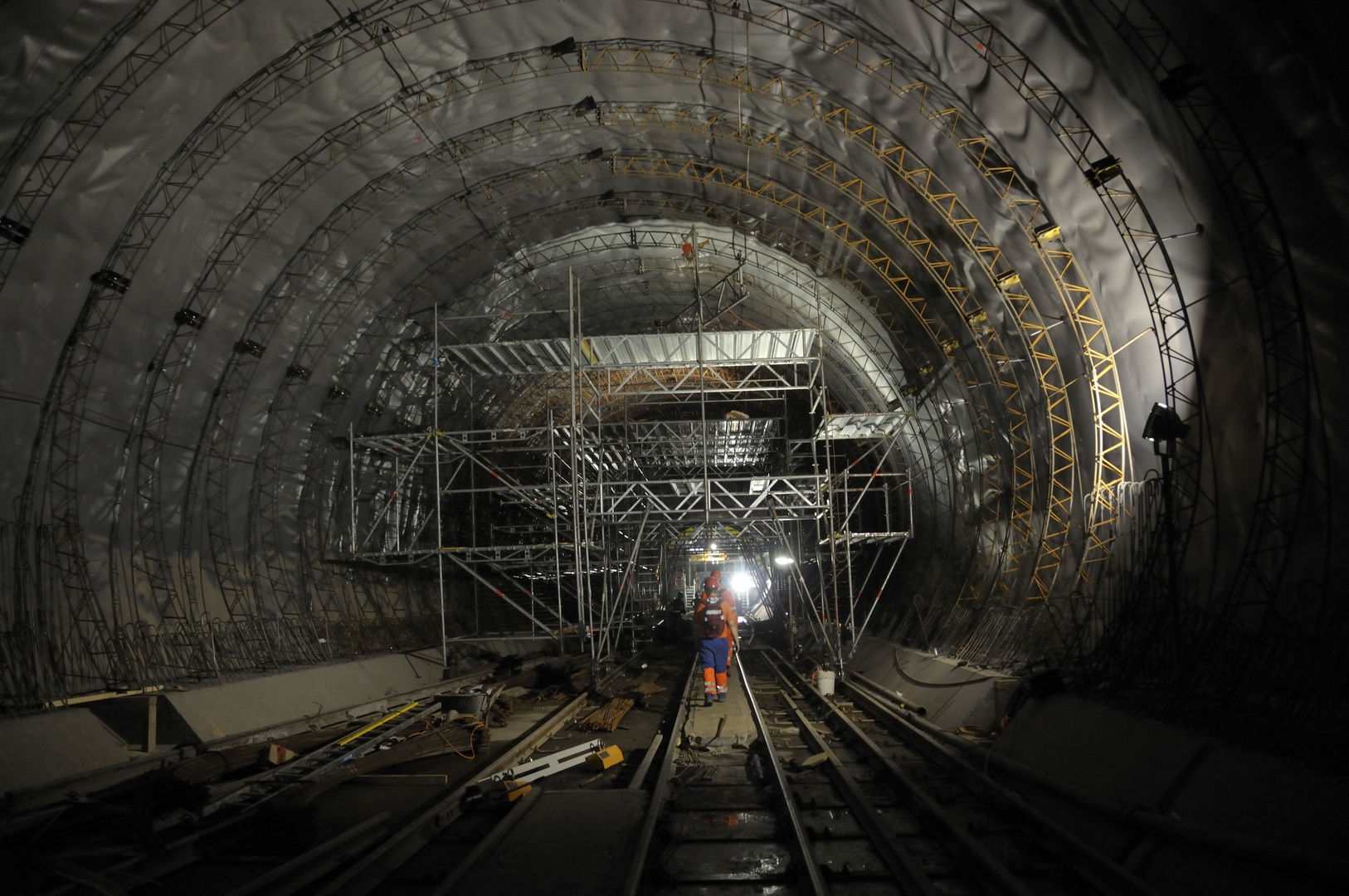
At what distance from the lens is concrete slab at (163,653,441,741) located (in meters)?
11.8

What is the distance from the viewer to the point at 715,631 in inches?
523

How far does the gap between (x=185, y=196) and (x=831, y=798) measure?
12429 mm

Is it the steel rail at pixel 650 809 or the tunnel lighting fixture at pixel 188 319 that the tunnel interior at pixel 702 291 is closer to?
the tunnel lighting fixture at pixel 188 319

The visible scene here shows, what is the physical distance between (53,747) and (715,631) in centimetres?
827

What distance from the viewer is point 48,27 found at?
1020 centimetres

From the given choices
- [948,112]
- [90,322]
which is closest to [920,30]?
[948,112]

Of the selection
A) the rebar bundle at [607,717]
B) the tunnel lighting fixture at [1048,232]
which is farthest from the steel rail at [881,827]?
the tunnel lighting fixture at [1048,232]

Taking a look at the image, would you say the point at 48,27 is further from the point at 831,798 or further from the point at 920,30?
the point at 831,798

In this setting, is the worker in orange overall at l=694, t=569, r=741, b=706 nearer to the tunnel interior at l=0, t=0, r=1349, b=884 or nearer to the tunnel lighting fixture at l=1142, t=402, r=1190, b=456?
the tunnel interior at l=0, t=0, r=1349, b=884

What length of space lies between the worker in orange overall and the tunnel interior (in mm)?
3151

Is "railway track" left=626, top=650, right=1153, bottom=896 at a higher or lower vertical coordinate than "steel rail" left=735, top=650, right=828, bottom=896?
lower

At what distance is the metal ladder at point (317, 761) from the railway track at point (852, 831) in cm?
342

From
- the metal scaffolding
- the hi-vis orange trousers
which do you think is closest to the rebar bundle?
the hi-vis orange trousers

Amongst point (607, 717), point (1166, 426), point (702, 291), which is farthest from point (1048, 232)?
point (702, 291)
